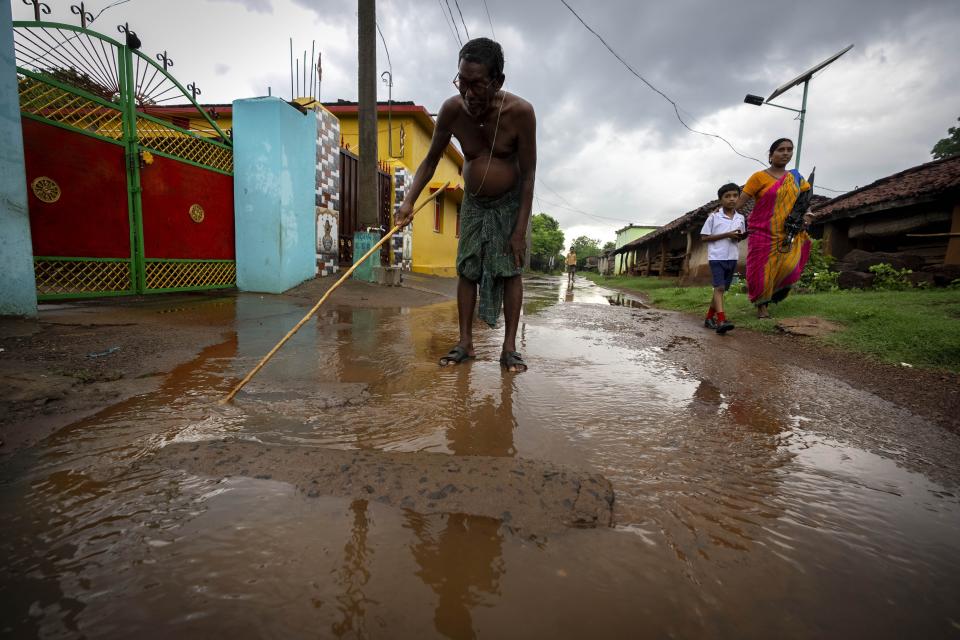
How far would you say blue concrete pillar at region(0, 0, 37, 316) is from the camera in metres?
2.76

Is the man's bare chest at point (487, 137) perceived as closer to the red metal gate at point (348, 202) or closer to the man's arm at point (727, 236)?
the man's arm at point (727, 236)

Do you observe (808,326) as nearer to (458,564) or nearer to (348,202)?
(458,564)

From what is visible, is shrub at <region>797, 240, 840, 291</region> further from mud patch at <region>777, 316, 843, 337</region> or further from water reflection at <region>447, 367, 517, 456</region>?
water reflection at <region>447, 367, 517, 456</region>

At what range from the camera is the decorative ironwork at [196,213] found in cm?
496

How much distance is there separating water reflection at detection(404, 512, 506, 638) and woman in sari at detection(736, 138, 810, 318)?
4.44 m

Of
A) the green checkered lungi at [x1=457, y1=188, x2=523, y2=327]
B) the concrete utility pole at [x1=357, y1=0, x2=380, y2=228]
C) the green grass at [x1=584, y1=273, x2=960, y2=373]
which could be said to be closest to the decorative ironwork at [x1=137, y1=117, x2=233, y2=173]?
the concrete utility pole at [x1=357, y1=0, x2=380, y2=228]

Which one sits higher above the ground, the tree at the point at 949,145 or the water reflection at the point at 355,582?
the tree at the point at 949,145

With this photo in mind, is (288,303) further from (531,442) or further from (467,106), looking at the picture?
(531,442)

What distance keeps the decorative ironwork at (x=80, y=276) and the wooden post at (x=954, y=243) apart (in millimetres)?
11125

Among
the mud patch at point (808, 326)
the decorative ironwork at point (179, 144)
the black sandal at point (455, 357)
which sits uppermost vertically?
the decorative ironwork at point (179, 144)

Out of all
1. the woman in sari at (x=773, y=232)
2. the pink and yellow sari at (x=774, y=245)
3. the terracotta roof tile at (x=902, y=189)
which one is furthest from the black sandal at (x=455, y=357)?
the terracotta roof tile at (x=902, y=189)

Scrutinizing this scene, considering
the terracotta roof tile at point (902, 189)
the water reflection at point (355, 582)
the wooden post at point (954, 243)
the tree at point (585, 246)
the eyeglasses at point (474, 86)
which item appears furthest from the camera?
the tree at point (585, 246)

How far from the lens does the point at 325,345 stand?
9.24 feet

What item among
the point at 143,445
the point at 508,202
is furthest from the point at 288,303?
the point at 143,445
